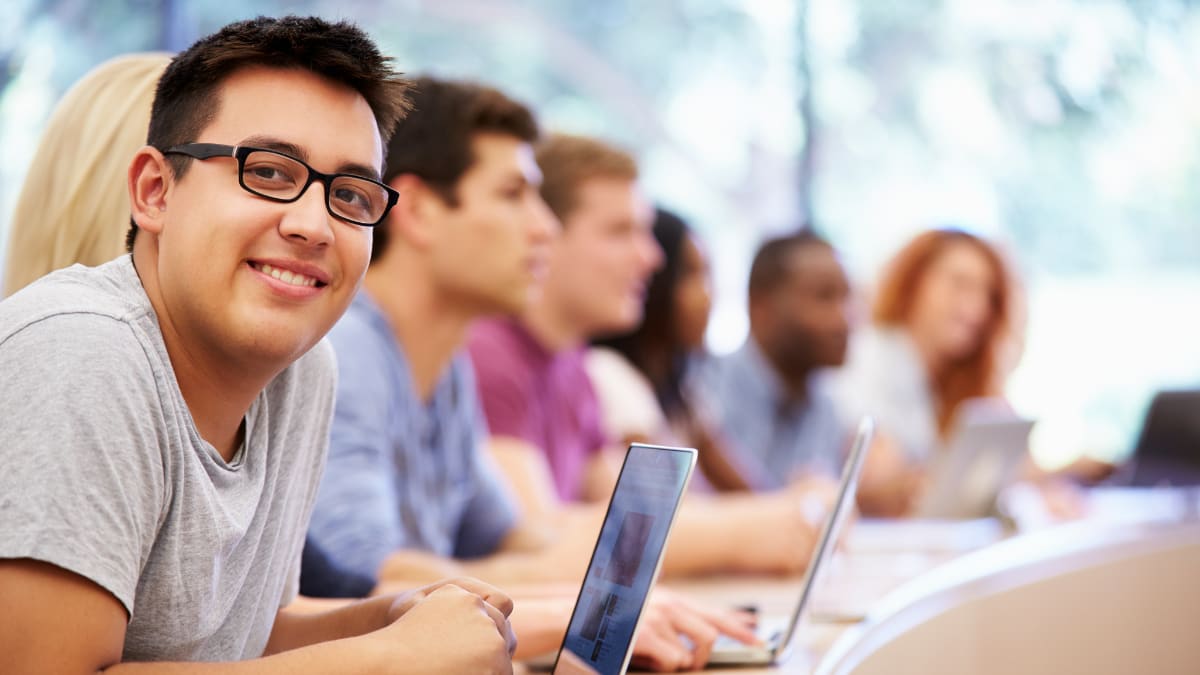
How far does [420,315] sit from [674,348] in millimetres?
1683

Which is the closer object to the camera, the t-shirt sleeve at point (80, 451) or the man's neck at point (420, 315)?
the t-shirt sleeve at point (80, 451)

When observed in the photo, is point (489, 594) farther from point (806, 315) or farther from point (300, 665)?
point (806, 315)

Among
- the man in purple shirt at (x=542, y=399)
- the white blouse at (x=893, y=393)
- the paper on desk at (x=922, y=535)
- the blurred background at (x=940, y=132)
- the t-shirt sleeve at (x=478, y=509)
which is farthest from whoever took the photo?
the blurred background at (x=940, y=132)

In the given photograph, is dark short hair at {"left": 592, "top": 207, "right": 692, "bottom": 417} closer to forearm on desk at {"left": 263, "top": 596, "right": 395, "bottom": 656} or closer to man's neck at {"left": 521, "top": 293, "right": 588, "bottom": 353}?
man's neck at {"left": 521, "top": 293, "right": 588, "bottom": 353}

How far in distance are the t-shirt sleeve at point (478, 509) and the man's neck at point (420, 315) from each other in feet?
0.40

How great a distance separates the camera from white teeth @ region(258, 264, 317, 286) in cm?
100

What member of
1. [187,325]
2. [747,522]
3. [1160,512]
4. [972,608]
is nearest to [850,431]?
[1160,512]

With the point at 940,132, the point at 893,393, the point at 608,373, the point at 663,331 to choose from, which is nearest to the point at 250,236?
the point at 608,373

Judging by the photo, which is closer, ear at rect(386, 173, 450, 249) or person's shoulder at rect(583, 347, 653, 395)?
ear at rect(386, 173, 450, 249)

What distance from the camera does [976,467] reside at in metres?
3.06

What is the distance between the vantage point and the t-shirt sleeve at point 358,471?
5.12 feet

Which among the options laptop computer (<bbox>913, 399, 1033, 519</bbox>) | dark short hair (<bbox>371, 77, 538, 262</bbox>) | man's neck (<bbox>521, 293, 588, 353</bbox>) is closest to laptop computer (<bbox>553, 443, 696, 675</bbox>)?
dark short hair (<bbox>371, 77, 538, 262</bbox>)

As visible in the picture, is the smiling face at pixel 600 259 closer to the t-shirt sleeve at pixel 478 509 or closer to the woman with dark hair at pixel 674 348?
the woman with dark hair at pixel 674 348

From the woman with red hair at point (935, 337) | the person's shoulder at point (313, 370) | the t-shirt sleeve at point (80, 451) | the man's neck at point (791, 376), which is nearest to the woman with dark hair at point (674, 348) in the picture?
the man's neck at point (791, 376)
